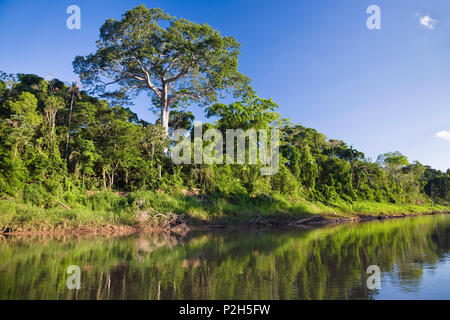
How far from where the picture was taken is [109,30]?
23.4 metres

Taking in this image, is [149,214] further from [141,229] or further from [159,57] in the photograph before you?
[159,57]

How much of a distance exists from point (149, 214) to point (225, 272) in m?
11.3

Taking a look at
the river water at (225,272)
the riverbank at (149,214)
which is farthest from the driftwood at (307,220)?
the river water at (225,272)

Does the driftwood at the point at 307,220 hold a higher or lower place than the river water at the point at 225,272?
lower

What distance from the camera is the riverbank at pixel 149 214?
14.6 metres

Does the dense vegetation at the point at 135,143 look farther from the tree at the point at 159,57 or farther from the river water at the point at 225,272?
the river water at the point at 225,272

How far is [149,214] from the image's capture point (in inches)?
696

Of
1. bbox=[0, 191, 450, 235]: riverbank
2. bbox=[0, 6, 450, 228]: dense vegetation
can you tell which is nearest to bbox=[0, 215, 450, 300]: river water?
bbox=[0, 191, 450, 235]: riverbank

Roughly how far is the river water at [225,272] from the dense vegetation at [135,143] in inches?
258

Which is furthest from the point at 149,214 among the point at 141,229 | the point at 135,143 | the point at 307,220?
the point at 307,220

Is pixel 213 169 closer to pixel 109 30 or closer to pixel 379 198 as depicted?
pixel 109 30

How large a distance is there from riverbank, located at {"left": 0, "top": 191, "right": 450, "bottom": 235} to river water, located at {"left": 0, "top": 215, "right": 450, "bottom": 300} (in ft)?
10.8

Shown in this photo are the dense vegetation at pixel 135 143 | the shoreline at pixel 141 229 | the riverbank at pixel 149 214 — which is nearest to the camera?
the riverbank at pixel 149 214
